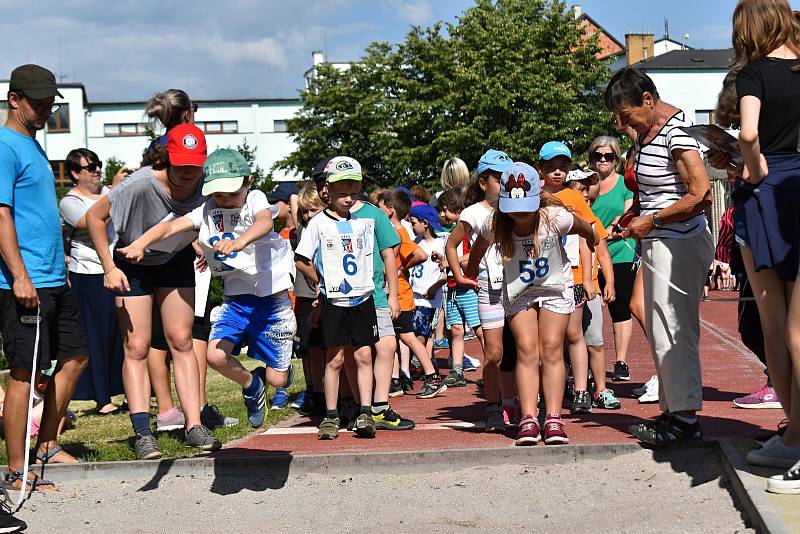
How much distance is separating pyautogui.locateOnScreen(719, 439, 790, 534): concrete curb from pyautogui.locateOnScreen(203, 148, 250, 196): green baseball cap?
346 centimetres

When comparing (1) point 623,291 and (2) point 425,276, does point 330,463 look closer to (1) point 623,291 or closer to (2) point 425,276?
(1) point 623,291

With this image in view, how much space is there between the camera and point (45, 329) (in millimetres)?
6539

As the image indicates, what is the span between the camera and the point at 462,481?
646 centimetres

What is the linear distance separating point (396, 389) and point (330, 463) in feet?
14.8

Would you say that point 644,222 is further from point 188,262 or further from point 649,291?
point 188,262

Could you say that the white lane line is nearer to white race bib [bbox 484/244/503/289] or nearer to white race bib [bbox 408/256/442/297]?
white race bib [bbox 484/244/503/289]

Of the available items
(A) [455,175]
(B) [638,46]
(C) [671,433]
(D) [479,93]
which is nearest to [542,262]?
(C) [671,433]

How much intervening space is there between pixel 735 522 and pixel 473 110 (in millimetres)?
49737

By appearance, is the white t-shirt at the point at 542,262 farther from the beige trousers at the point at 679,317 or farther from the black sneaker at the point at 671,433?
the black sneaker at the point at 671,433

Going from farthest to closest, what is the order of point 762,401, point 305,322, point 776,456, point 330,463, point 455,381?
point 455,381 → point 305,322 → point 762,401 → point 330,463 → point 776,456

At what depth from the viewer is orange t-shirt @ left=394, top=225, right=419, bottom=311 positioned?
10808 mm

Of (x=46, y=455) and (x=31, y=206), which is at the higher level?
(x=31, y=206)

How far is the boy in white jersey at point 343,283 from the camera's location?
8.04m

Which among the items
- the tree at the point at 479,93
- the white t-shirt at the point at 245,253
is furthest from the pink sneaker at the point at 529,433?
the tree at the point at 479,93
